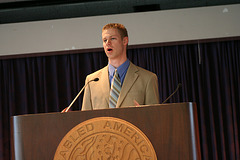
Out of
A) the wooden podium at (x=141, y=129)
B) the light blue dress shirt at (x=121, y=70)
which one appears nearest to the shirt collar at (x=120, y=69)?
the light blue dress shirt at (x=121, y=70)

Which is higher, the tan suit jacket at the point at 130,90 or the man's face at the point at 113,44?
the man's face at the point at 113,44

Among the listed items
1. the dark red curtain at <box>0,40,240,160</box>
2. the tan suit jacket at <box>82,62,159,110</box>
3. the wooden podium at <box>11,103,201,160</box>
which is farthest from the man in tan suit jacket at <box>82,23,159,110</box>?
the dark red curtain at <box>0,40,240,160</box>

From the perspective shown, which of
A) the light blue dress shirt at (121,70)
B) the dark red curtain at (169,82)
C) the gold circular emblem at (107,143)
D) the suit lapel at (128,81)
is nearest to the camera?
the gold circular emblem at (107,143)

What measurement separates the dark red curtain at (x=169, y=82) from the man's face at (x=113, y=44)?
8.70ft

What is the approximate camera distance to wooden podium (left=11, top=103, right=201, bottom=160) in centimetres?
159

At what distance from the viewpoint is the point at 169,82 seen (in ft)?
16.4

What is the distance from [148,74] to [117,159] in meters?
0.94

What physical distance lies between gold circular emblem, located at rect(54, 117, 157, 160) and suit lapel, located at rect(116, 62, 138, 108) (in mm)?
645

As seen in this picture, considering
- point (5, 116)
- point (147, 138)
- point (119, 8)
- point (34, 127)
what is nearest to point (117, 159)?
point (147, 138)

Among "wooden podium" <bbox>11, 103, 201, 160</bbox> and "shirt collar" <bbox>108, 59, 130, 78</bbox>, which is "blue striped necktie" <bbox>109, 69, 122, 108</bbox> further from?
"wooden podium" <bbox>11, 103, 201, 160</bbox>

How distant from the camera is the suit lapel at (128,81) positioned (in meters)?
2.25

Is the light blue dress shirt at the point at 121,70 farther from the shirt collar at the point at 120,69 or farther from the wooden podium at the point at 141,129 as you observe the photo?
the wooden podium at the point at 141,129

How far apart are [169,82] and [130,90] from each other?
9.02ft

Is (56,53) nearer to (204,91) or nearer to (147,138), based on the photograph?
(204,91)
